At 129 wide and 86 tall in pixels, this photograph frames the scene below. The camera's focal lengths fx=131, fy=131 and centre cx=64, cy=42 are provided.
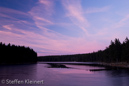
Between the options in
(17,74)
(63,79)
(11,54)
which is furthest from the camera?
(11,54)

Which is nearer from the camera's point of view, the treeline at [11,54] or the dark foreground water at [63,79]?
the dark foreground water at [63,79]

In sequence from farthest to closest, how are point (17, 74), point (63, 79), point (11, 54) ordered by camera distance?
point (11, 54), point (17, 74), point (63, 79)

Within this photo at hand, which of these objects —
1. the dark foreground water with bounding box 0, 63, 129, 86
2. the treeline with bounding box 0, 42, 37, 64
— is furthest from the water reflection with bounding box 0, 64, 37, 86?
the treeline with bounding box 0, 42, 37, 64

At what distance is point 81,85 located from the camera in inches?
860

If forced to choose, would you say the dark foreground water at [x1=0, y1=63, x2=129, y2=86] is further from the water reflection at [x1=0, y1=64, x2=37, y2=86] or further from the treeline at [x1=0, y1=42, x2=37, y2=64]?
the treeline at [x1=0, y1=42, x2=37, y2=64]

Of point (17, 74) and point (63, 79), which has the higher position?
point (17, 74)

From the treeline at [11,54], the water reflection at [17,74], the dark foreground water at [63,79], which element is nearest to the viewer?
the dark foreground water at [63,79]

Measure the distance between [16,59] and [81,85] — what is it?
11279cm

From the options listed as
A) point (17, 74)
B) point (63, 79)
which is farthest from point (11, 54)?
point (63, 79)

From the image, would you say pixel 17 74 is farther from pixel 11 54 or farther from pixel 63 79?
pixel 11 54

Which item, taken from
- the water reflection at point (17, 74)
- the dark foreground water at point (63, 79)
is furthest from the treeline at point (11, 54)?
the dark foreground water at point (63, 79)

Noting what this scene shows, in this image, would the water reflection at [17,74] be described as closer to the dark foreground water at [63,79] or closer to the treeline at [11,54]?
the dark foreground water at [63,79]

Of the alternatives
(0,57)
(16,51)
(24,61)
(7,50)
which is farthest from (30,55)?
(0,57)

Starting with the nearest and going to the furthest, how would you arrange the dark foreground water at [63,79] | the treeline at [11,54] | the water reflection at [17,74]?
the dark foreground water at [63,79]
the water reflection at [17,74]
the treeline at [11,54]
